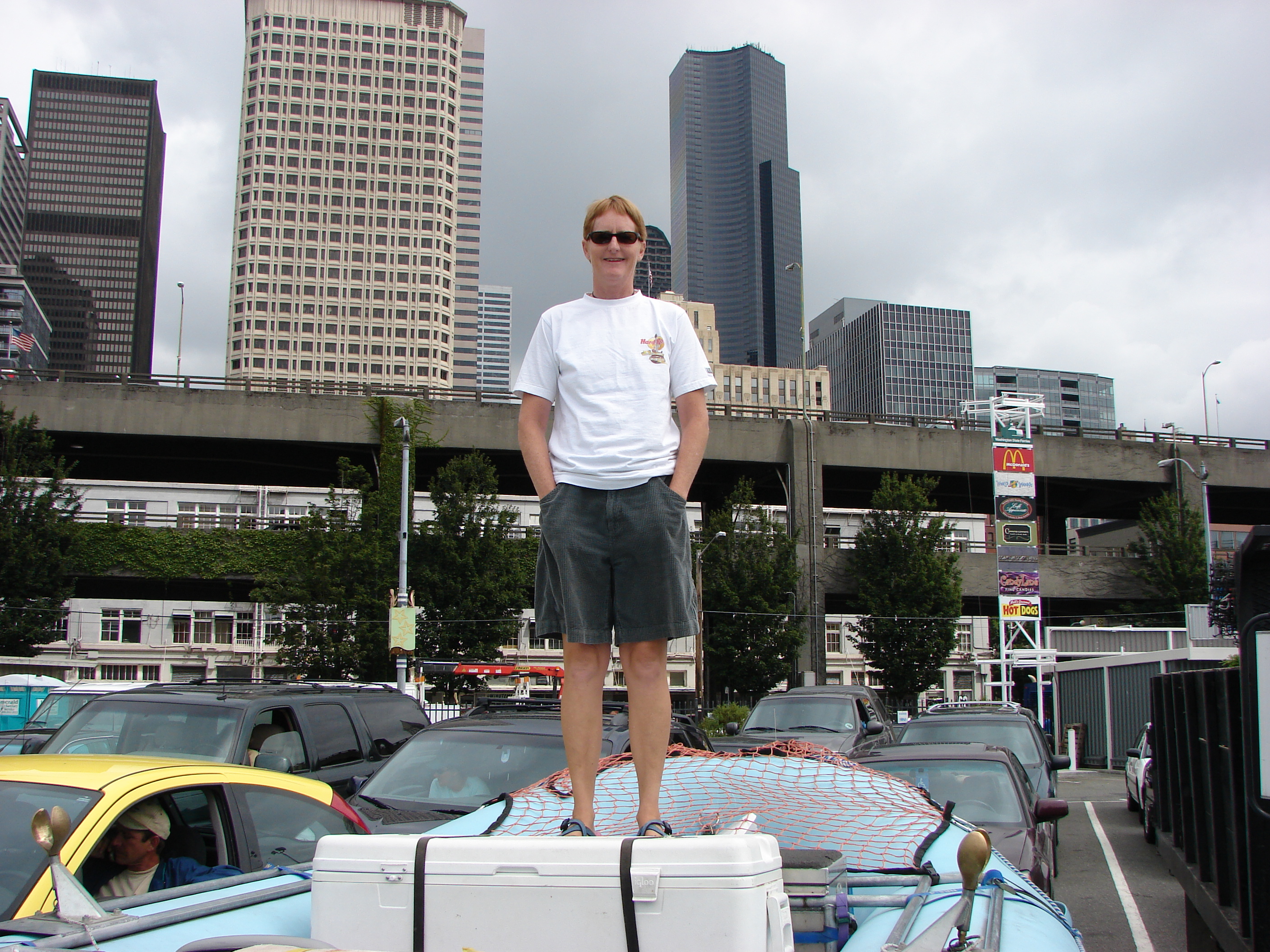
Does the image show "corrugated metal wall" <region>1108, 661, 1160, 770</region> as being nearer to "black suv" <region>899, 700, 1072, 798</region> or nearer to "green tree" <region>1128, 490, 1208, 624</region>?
"black suv" <region>899, 700, 1072, 798</region>

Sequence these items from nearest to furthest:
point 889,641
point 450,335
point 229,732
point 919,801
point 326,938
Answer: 1. point 326,938
2. point 919,801
3. point 229,732
4. point 889,641
5. point 450,335

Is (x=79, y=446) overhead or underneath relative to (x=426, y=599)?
overhead

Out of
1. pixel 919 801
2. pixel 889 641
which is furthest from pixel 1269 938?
pixel 889 641

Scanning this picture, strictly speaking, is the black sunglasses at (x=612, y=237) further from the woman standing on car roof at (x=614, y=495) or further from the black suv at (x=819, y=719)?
the black suv at (x=819, y=719)

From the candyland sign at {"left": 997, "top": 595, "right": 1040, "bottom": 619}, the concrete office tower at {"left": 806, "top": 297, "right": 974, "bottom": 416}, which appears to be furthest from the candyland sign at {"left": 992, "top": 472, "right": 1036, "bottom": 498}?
the concrete office tower at {"left": 806, "top": 297, "right": 974, "bottom": 416}

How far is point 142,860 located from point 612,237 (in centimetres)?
302

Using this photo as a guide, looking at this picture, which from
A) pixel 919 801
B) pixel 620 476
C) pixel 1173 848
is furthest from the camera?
pixel 1173 848

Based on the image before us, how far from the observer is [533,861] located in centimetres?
196

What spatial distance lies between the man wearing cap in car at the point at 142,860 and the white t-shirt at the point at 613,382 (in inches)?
87.8

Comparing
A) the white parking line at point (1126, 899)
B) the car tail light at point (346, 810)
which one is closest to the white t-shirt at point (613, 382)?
the car tail light at point (346, 810)

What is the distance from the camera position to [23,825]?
3.62m

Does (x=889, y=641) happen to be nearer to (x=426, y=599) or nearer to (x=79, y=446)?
(x=426, y=599)

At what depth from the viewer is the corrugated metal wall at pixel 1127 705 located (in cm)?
2706

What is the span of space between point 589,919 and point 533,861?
15 centimetres
